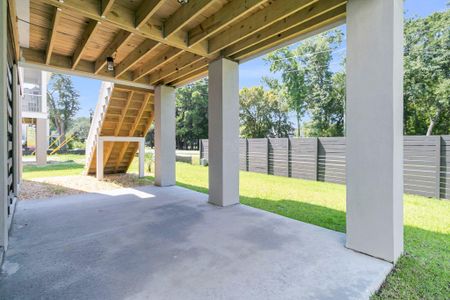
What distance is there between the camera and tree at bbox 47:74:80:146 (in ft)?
86.8

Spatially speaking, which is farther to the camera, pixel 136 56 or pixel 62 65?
pixel 62 65

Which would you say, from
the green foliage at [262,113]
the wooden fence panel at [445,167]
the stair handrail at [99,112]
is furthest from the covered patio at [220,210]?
the green foliage at [262,113]

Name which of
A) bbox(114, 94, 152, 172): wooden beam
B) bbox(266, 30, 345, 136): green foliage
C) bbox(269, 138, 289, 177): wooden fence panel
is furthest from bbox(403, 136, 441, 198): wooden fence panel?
bbox(266, 30, 345, 136): green foliage

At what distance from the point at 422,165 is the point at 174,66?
5879 millimetres

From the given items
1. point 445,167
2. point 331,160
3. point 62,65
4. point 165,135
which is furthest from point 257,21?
point 331,160

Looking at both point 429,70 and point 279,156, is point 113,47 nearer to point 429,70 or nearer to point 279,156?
point 279,156

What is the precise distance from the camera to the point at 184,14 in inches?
115

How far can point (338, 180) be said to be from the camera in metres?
6.71

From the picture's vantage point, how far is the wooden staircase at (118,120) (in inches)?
231

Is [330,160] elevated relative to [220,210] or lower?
elevated

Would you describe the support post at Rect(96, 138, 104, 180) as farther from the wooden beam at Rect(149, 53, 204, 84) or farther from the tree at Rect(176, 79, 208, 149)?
the tree at Rect(176, 79, 208, 149)

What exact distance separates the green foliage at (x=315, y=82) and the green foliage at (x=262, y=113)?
5.54ft

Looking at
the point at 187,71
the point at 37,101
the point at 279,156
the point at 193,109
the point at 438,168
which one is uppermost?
the point at 193,109

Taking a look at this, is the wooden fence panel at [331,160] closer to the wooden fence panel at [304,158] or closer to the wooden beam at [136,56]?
the wooden fence panel at [304,158]
